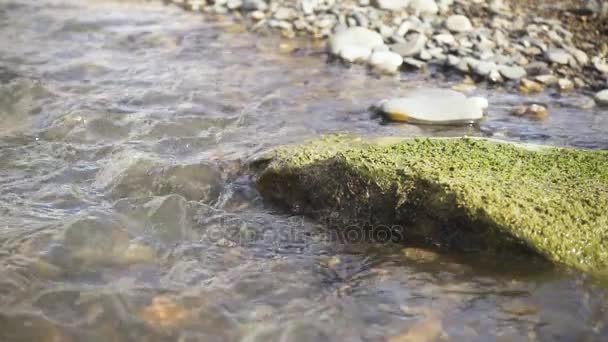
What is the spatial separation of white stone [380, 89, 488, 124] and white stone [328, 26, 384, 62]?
164cm

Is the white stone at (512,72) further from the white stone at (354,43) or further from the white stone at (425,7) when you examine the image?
the white stone at (425,7)

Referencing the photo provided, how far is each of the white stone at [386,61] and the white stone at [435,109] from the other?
123 cm

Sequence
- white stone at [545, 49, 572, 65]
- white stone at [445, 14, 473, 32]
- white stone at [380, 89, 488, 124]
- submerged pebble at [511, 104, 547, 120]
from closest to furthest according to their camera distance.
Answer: white stone at [380, 89, 488, 124], submerged pebble at [511, 104, 547, 120], white stone at [545, 49, 572, 65], white stone at [445, 14, 473, 32]

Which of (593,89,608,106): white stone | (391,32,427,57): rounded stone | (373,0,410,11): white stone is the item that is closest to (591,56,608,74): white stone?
(593,89,608,106): white stone

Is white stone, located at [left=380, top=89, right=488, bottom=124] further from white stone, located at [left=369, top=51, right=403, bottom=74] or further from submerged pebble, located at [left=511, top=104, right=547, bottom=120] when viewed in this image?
white stone, located at [left=369, top=51, right=403, bottom=74]

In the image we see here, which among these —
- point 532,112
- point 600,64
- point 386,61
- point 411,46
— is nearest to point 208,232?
point 532,112

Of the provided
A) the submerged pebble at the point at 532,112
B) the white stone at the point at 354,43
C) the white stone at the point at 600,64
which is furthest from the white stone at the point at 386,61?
the white stone at the point at 600,64

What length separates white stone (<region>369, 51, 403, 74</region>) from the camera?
7.32 metres

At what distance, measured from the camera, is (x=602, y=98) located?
→ 6305 mm

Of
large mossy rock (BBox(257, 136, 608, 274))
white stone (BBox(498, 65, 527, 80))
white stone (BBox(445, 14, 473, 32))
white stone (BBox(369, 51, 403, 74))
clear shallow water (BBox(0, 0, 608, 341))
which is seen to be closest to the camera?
clear shallow water (BBox(0, 0, 608, 341))

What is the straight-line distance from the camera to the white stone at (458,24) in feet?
26.3

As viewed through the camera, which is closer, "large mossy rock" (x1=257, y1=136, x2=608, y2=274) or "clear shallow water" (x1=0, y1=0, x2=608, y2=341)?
"clear shallow water" (x1=0, y1=0, x2=608, y2=341)

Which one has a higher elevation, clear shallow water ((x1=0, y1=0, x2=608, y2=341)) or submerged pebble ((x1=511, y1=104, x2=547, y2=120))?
submerged pebble ((x1=511, y1=104, x2=547, y2=120))

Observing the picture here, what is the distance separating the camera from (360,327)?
332 centimetres
